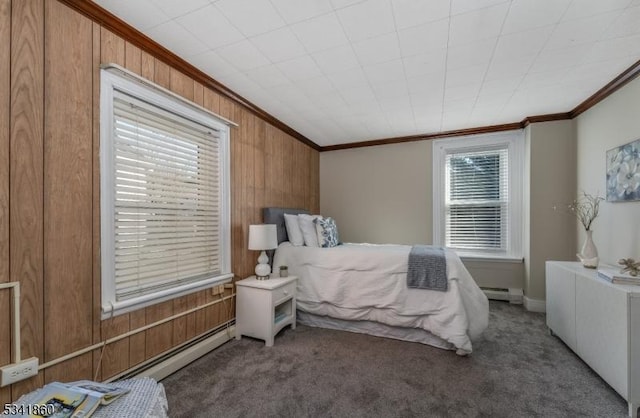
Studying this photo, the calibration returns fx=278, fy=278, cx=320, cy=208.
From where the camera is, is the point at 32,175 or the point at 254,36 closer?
the point at 32,175

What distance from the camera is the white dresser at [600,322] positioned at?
1.66m

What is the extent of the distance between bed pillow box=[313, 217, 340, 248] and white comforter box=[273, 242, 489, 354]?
18cm

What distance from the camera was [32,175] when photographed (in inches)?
55.2

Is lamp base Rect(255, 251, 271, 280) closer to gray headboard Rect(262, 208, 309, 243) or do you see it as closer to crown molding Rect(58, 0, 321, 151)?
gray headboard Rect(262, 208, 309, 243)

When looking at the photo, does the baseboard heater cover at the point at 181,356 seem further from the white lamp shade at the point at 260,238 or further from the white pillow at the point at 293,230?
the white pillow at the point at 293,230

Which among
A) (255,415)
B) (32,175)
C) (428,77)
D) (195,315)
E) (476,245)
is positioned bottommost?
(255,415)

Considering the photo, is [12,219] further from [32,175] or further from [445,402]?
[445,402]

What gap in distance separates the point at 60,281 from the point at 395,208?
3.91 meters

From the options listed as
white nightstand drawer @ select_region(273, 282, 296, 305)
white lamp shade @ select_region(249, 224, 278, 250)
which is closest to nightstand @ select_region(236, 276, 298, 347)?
white nightstand drawer @ select_region(273, 282, 296, 305)

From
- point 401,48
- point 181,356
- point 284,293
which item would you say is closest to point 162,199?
point 181,356

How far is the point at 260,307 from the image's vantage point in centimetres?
255

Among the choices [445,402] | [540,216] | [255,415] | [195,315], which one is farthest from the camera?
[540,216]

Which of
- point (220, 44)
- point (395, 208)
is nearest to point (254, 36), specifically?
point (220, 44)

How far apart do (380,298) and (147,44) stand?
9.20 ft
